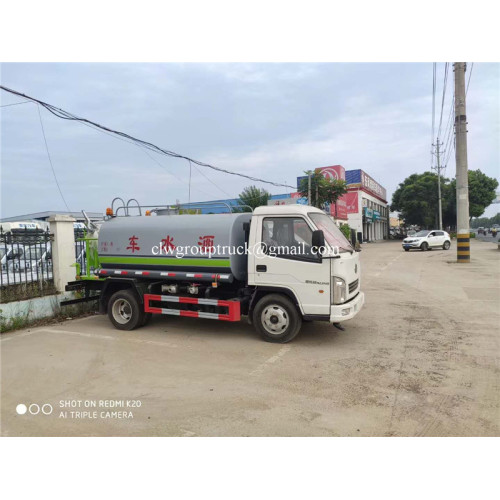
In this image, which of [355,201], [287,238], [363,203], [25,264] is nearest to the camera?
[287,238]

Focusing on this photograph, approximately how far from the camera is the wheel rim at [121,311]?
23.9ft

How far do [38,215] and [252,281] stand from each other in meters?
40.0

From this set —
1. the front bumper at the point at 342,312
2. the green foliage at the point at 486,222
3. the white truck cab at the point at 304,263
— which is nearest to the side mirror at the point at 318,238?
the white truck cab at the point at 304,263

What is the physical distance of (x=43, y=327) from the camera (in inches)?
301

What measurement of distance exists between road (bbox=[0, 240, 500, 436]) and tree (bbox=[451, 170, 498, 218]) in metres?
50.3

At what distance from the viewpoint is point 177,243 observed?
21.7 feet

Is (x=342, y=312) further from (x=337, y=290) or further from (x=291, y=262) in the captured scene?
(x=291, y=262)

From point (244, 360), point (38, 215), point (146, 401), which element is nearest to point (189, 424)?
point (146, 401)

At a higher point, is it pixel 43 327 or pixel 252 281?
pixel 252 281

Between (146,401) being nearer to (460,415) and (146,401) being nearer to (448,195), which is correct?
(460,415)

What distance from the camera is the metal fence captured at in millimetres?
7609

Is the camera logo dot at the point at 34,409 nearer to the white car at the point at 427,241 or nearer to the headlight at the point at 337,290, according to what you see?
the headlight at the point at 337,290

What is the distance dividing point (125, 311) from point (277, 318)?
3042 millimetres

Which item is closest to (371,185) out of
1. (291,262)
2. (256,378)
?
(291,262)
